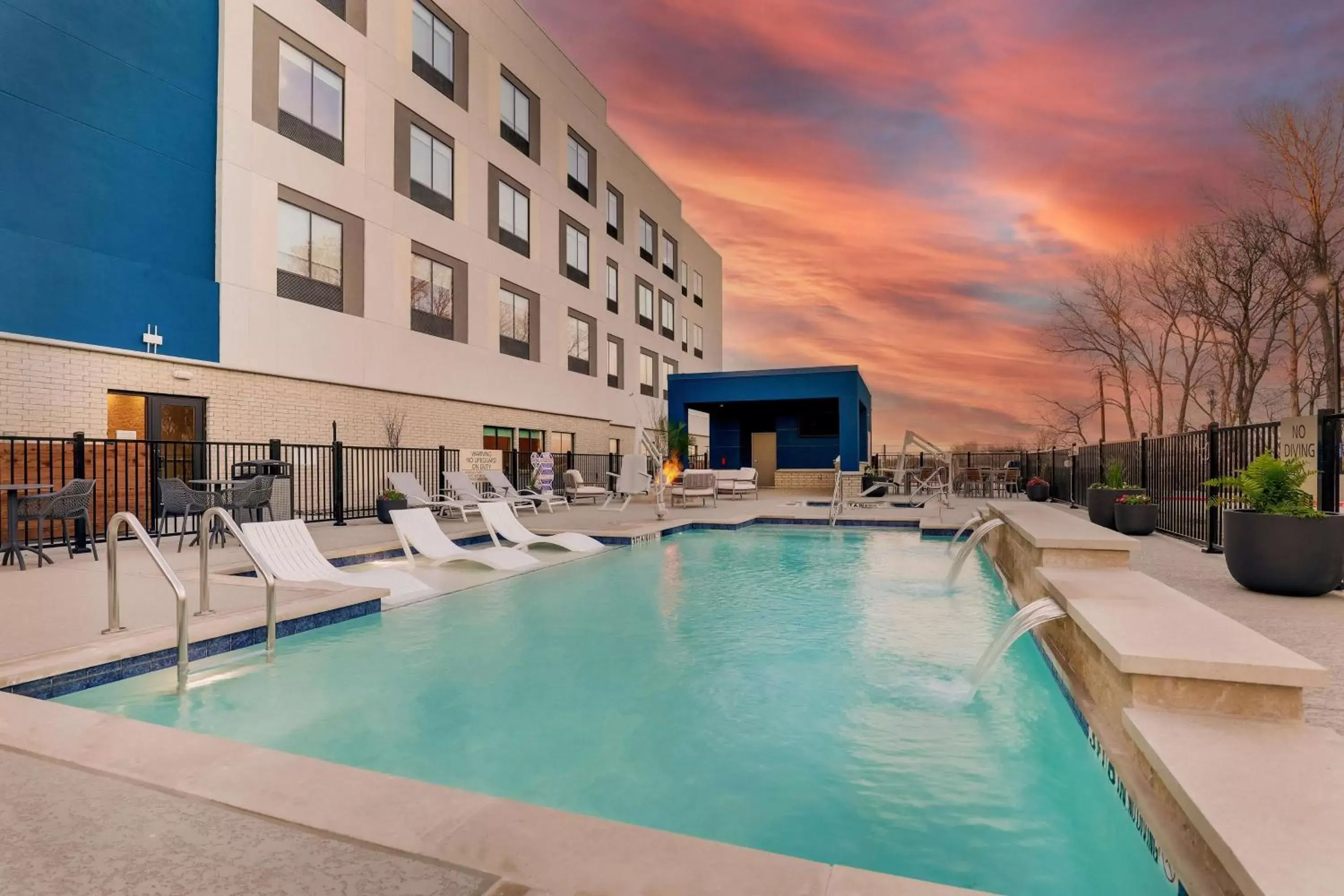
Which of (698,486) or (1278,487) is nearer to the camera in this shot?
(1278,487)

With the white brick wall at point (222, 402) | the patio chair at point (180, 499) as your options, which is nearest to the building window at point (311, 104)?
the white brick wall at point (222, 402)

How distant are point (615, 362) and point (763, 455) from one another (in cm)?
730

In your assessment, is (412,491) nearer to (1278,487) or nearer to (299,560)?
(299,560)

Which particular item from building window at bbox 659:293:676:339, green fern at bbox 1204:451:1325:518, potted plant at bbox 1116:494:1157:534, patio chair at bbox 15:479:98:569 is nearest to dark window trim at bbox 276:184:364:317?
patio chair at bbox 15:479:98:569

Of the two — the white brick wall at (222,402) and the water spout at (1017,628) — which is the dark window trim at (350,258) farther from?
the water spout at (1017,628)

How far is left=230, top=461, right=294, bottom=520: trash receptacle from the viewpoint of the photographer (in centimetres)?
1064

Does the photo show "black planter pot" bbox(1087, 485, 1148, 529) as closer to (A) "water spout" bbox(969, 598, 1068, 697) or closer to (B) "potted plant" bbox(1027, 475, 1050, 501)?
(A) "water spout" bbox(969, 598, 1068, 697)

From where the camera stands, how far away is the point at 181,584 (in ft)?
12.2

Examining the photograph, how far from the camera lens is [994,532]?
9.01m

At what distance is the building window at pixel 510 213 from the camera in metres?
19.5

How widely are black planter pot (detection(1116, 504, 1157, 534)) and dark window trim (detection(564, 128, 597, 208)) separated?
796 inches

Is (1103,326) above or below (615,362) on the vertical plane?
above

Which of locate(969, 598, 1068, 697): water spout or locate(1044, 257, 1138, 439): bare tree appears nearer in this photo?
locate(969, 598, 1068, 697): water spout

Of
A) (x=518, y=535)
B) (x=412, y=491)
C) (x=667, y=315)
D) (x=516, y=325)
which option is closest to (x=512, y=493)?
(x=412, y=491)
